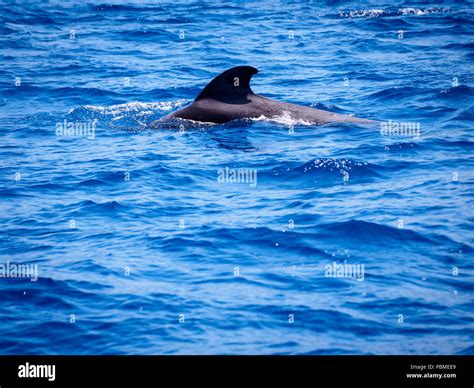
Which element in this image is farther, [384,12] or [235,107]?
[384,12]

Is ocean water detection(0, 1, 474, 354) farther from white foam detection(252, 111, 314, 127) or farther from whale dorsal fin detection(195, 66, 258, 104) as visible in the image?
whale dorsal fin detection(195, 66, 258, 104)

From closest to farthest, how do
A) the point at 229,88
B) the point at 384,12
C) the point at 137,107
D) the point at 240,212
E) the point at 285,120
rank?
the point at 240,212
the point at 229,88
the point at 285,120
the point at 137,107
the point at 384,12

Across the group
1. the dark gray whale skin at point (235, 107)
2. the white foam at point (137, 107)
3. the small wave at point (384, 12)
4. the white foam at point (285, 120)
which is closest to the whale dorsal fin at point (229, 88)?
the dark gray whale skin at point (235, 107)

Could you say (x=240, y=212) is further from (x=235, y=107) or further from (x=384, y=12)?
(x=384, y=12)

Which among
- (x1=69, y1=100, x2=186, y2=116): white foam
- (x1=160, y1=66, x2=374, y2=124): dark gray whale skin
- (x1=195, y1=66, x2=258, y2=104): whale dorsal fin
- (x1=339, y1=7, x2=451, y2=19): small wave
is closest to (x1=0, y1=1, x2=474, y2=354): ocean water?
(x1=69, y1=100, x2=186, y2=116): white foam

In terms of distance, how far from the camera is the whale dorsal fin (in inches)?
695

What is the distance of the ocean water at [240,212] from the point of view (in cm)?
944

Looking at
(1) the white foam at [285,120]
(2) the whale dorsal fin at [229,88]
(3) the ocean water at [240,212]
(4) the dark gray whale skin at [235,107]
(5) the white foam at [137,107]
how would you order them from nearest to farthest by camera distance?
(3) the ocean water at [240,212] < (2) the whale dorsal fin at [229,88] < (4) the dark gray whale skin at [235,107] < (1) the white foam at [285,120] < (5) the white foam at [137,107]

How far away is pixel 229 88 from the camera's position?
58.6 feet

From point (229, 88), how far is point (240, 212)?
5.55 m

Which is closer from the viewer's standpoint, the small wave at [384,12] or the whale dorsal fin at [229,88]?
the whale dorsal fin at [229,88]

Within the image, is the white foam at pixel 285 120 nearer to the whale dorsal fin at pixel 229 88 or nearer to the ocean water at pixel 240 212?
the ocean water at pixel 240 212

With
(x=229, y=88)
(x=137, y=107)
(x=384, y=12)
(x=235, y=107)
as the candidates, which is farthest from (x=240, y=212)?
(x=384, y=12)
